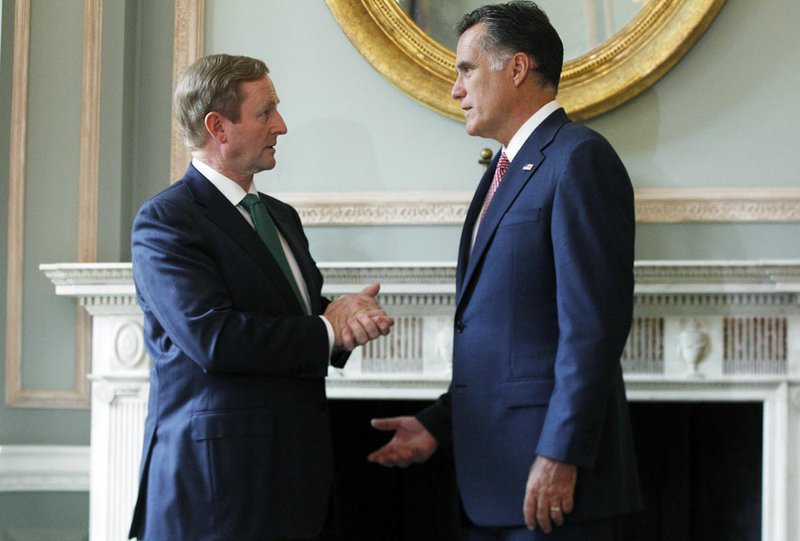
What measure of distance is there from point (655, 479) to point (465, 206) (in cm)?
97

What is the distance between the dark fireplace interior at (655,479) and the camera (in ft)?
9.32

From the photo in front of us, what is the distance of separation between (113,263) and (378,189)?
2.55 ft

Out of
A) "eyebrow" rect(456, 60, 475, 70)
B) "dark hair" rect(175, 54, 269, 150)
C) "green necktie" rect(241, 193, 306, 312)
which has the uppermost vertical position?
"eyebrow" rect(456, 60, 475, 70)

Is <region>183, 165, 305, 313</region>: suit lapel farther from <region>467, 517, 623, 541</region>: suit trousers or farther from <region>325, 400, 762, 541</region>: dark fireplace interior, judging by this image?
<region>325, 400, 762, 541</region>: dark fireplace interior

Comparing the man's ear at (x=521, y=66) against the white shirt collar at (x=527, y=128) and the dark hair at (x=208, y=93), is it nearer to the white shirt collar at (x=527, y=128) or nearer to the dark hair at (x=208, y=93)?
the white shirt collar at (x=527, y=128)

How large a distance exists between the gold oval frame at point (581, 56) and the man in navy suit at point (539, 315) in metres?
0.95

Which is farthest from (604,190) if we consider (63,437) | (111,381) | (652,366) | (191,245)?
(63,437)

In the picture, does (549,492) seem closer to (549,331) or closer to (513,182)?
(549,331)

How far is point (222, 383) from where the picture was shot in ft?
5.74

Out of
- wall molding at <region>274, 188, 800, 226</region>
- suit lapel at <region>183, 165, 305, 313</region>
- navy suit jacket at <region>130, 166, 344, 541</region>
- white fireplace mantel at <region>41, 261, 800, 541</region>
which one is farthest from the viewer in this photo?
wall molding at <region>274, 188, 800, 226</region>

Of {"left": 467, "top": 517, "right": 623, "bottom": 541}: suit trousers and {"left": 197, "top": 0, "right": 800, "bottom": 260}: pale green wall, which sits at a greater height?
{"left": 197, "top": 0, "right": 800, "bottom": 260}: pale green wall

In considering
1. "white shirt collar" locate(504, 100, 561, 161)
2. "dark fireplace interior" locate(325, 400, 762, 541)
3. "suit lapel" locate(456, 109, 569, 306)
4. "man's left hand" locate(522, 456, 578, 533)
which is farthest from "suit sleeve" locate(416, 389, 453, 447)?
"dark fireplace interior" locate(325, 400, 762, 541)

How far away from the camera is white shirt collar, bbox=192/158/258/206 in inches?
74.7

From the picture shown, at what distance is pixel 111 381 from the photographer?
9.29 ft
